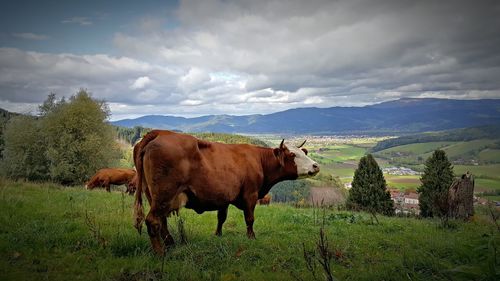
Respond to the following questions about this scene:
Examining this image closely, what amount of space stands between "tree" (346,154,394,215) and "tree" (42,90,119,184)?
96.8ft

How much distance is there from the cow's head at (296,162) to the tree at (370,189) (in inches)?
1059

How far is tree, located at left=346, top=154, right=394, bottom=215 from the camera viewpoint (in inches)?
1381

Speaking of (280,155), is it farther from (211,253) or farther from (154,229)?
(154,229)

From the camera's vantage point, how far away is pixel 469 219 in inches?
558

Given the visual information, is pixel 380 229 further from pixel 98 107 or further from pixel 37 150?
pixel 37 150

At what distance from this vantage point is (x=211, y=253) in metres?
6.42

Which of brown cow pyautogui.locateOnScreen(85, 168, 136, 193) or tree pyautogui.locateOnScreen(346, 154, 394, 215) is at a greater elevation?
brown cow pyautogui.locateOnScreen(85, 168, 136, 193)

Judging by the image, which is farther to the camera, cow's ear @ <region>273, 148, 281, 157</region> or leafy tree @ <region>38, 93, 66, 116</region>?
leafy tree @ <region>38, 93, 66, 116</region>

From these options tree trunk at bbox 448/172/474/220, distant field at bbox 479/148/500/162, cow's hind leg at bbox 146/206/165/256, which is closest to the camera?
cow's hind leg at bbox 146/206/165/256

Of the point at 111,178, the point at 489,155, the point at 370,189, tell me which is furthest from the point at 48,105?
the point at 489,155

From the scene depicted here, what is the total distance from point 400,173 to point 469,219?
142 meters

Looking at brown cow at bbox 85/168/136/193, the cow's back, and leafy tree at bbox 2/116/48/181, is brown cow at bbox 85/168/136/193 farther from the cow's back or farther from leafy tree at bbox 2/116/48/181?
leafy tree at bbox 2/116/48/181

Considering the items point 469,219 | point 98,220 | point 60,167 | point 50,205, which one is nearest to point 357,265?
point 98,220

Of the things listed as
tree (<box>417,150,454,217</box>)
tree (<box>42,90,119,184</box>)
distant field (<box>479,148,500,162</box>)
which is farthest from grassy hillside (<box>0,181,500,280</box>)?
distant field (<box>479,148,500,162</box>)
